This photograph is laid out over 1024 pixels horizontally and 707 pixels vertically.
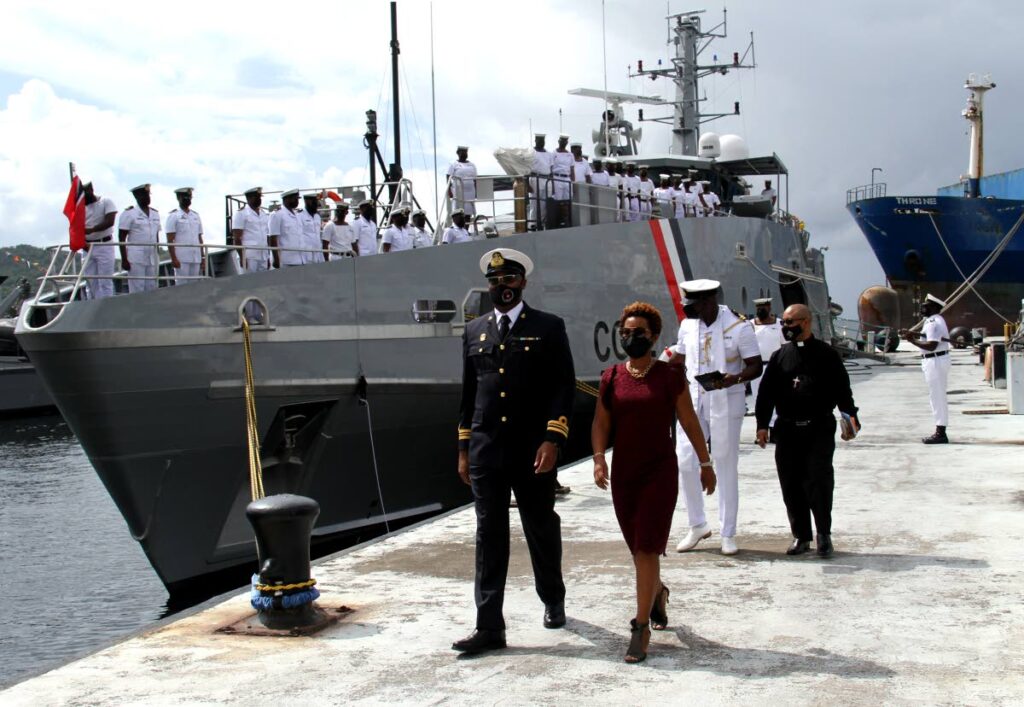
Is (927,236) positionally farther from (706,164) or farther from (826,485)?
(826,485)

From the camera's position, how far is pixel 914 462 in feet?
34.7

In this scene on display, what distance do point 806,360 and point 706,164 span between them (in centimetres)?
1627

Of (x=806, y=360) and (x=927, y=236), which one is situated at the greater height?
(x=927, y=236)

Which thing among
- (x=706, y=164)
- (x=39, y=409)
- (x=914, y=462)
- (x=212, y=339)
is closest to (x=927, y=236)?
(x=706, y=164)

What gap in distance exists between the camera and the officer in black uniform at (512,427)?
4965 mm

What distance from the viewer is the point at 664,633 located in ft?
16.5

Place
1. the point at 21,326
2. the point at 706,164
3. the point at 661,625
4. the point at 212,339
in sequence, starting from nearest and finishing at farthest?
the point at 661,625
the point at 21,326
the point at 212,339
the point at 706,164

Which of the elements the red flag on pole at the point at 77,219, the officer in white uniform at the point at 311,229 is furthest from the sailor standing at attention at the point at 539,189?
the red flag on pole at the point at 77,219

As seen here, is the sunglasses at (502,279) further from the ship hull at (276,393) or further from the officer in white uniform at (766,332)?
the officer in white uniform at (766,332)

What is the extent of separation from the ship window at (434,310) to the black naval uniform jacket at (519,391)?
6.69 meters

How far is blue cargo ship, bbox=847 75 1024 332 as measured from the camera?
47406mm

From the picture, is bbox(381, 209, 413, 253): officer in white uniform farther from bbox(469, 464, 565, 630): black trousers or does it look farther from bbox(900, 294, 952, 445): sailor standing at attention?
bbox(469, 464, 565, 630): black trousers

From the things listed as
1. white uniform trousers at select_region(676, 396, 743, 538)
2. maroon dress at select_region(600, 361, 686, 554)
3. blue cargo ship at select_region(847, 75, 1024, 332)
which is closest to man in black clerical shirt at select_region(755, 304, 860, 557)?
white uniform trousers at select_region(676, 396, 743, 538)

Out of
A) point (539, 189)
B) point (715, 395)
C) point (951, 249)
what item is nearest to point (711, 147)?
point (539, 189)
